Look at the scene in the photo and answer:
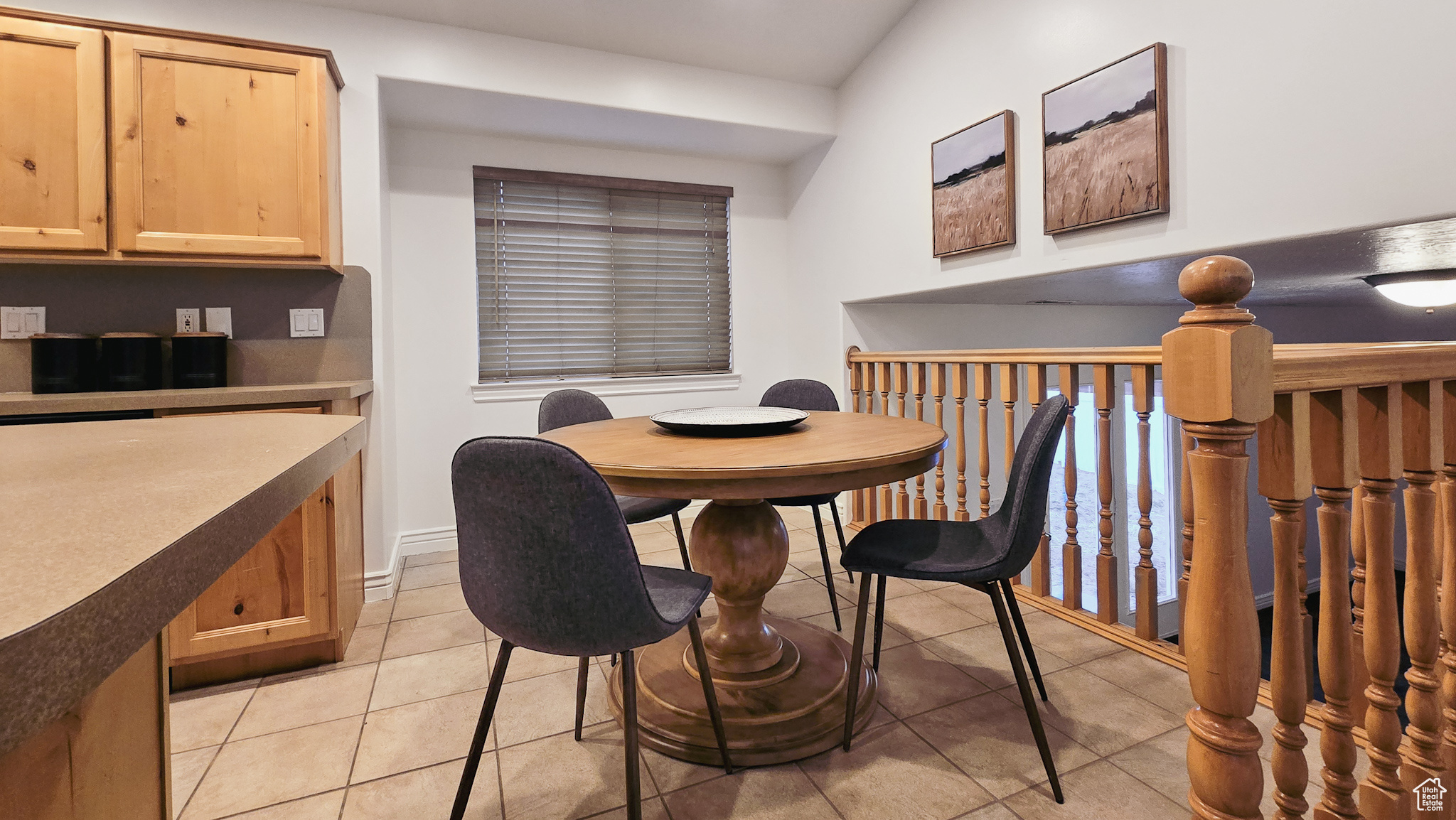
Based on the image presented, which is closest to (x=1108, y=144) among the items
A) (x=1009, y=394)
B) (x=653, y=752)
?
(x=1009, y=394)

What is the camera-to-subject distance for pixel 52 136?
2217mm

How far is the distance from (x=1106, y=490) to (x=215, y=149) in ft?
11.3

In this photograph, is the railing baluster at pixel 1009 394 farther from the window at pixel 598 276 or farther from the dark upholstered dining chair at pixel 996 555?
the window at pixel 598 276

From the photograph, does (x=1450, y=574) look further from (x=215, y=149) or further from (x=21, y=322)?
(x=21, y=322)

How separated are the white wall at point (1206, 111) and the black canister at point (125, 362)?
3196 mm

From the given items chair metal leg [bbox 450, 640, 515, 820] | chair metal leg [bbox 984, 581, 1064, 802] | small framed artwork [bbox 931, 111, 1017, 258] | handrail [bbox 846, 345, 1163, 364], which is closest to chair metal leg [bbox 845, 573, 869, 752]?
chair metal leg [bbox 984, 581, 1064, 802]

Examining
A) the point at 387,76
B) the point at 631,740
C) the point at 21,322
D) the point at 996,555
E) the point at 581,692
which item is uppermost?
the point at 387,76

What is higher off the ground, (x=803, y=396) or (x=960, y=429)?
(x=803, y=396)

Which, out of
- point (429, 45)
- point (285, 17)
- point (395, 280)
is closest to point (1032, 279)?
point (429, 45)

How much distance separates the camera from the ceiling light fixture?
8.40 ft

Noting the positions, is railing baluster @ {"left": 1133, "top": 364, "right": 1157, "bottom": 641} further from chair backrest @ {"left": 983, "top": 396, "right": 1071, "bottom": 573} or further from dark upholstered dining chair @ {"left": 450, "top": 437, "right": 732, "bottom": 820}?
dark upholstered dining chair @ {"left": 450, "top": 437, "right": 732, "bottom": 820}

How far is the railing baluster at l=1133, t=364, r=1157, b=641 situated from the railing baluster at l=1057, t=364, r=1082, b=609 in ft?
0.68

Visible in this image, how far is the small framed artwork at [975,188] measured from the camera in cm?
269

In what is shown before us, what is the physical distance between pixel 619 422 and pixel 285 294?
1.68 meters
